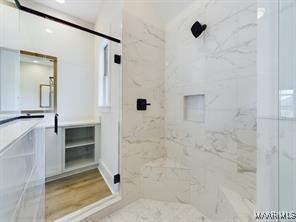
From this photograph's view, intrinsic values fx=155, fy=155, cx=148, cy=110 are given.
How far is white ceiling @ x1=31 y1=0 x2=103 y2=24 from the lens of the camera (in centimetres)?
247

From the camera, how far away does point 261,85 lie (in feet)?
1.79

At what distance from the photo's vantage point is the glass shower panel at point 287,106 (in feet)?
1.60

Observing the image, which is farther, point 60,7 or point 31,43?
point 60,7

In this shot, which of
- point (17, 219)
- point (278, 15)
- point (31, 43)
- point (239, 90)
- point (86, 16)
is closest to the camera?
point (278, 15)

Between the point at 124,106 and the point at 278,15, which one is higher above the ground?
the point at 278,15

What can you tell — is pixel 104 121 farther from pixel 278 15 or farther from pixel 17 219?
pixel 278 15

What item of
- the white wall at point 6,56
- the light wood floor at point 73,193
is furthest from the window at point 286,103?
the light wood floor at point 73,193

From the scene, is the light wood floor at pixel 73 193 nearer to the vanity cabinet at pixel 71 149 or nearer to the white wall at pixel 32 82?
the vanity cabinet at pixel 71 149

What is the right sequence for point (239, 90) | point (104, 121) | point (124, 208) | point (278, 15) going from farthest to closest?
point (104, 121), point (124, 208), point (239, 90), point (278, 15)

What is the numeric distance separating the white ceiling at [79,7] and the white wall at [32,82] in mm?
1026

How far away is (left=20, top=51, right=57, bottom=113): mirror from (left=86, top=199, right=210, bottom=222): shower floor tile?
1808 mm

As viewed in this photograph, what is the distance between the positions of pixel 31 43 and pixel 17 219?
7.88 feet

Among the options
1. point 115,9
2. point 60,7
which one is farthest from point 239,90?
point 60,7

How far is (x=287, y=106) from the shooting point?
1.62 feet
